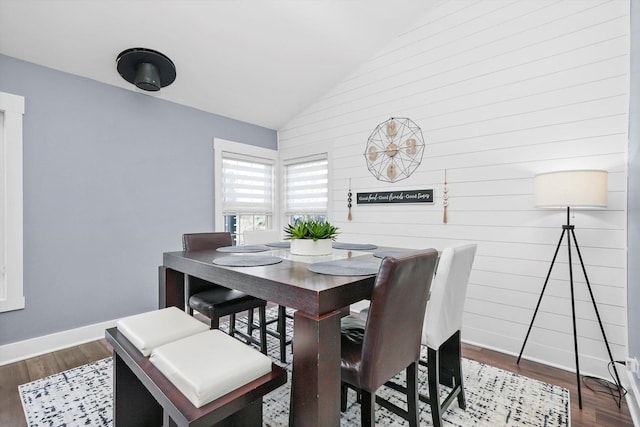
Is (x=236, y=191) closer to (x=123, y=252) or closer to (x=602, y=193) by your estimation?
(x=123, y=252)

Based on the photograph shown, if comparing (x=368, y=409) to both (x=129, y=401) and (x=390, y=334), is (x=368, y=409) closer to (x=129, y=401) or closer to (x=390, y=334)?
(x=390, y=334)

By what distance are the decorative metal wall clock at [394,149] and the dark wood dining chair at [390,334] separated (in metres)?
1.98

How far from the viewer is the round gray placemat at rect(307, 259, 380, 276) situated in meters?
1.46

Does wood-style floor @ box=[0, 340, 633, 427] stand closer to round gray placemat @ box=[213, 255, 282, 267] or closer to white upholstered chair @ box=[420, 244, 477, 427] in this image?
white upholstered chair @ box=[420, 244, 477, 427]

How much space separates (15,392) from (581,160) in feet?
14.0

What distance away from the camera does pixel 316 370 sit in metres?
1.16

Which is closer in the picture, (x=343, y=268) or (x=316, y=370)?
(x=316, y=370)

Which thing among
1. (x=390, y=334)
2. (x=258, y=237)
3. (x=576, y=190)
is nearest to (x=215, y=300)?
(x=258, y=237)

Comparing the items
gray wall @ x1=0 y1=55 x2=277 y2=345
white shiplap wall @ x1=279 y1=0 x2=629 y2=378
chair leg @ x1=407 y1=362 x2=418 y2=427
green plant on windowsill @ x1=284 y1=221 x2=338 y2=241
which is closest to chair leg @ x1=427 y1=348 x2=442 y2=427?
chair leg @ x1=407 y1=362 x2=418 y2=427

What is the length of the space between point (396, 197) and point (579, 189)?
1.59 m

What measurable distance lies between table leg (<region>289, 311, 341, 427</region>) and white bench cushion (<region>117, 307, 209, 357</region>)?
60 cm

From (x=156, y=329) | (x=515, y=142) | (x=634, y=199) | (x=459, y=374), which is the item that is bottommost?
(x=459, y=374)

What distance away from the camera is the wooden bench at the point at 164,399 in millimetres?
1049

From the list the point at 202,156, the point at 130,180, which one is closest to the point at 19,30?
the point at 130,180
